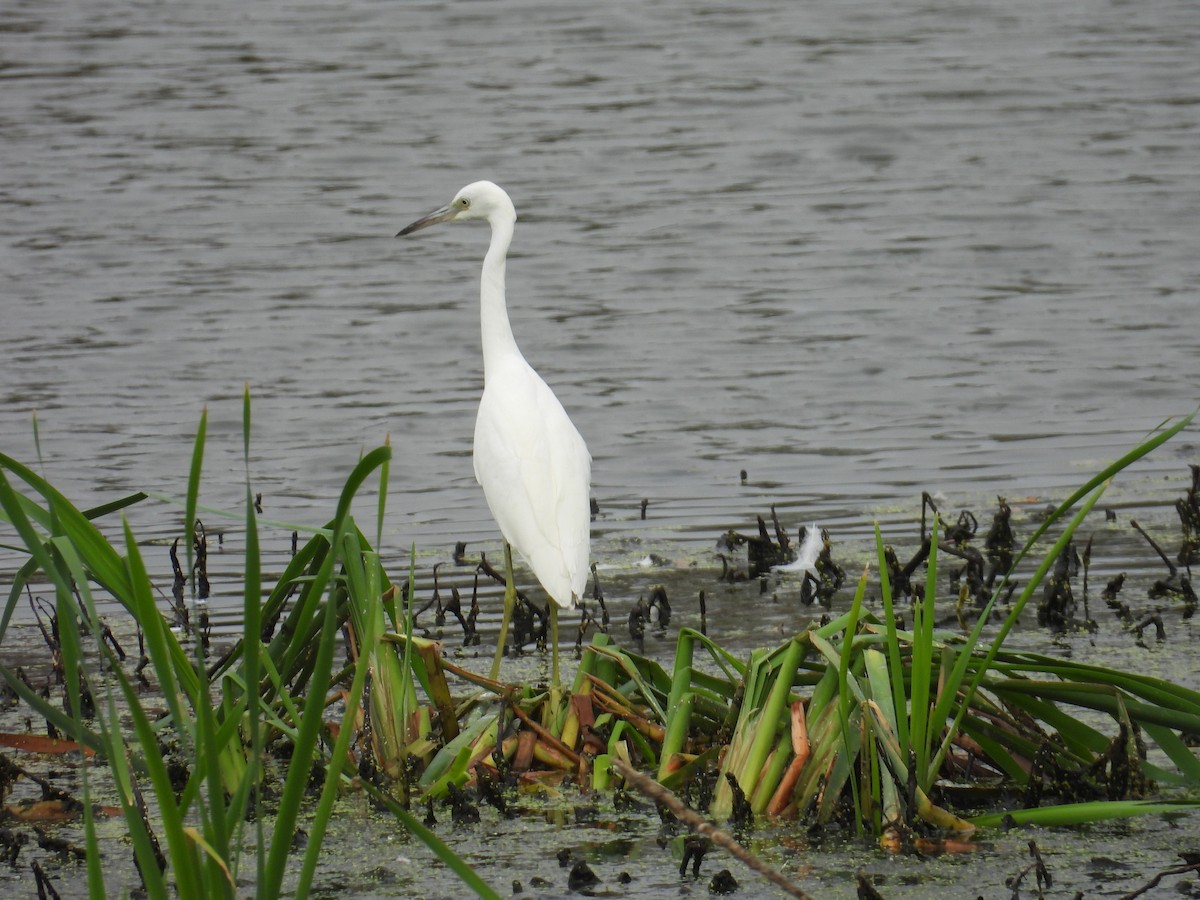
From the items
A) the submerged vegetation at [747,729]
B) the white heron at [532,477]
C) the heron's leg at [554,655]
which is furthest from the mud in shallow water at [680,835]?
the white heron at [532,477]

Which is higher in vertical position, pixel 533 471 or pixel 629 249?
pixel 629 249

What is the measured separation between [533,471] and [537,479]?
0.13 ft

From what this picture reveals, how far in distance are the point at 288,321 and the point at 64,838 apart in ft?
27.3

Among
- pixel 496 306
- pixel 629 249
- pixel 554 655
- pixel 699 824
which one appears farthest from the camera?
pixel 629 249

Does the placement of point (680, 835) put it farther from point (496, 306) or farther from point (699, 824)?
point (496, 306)

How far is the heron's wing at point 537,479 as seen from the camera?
5.20m

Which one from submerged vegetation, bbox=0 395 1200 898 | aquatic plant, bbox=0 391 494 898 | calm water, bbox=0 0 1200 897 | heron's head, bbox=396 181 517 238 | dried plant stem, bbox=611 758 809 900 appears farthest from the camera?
calm water, bbox=0 0 1200 897

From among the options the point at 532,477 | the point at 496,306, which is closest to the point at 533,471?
the point at 532,477

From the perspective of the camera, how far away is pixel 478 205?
661 centimetres

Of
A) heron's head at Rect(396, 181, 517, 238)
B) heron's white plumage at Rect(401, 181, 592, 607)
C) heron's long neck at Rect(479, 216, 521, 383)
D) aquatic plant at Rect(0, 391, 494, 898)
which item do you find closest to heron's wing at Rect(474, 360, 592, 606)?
heron's white plumage at Rect(401, 181, 592, 607)

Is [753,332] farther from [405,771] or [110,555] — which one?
[110,555]

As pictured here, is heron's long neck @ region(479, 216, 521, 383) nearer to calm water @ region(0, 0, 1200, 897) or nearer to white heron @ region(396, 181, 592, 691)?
white heron @ region(396, 181, 592, 691)

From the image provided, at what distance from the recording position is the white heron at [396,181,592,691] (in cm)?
518

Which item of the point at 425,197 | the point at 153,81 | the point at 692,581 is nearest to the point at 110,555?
the point at 692,581
